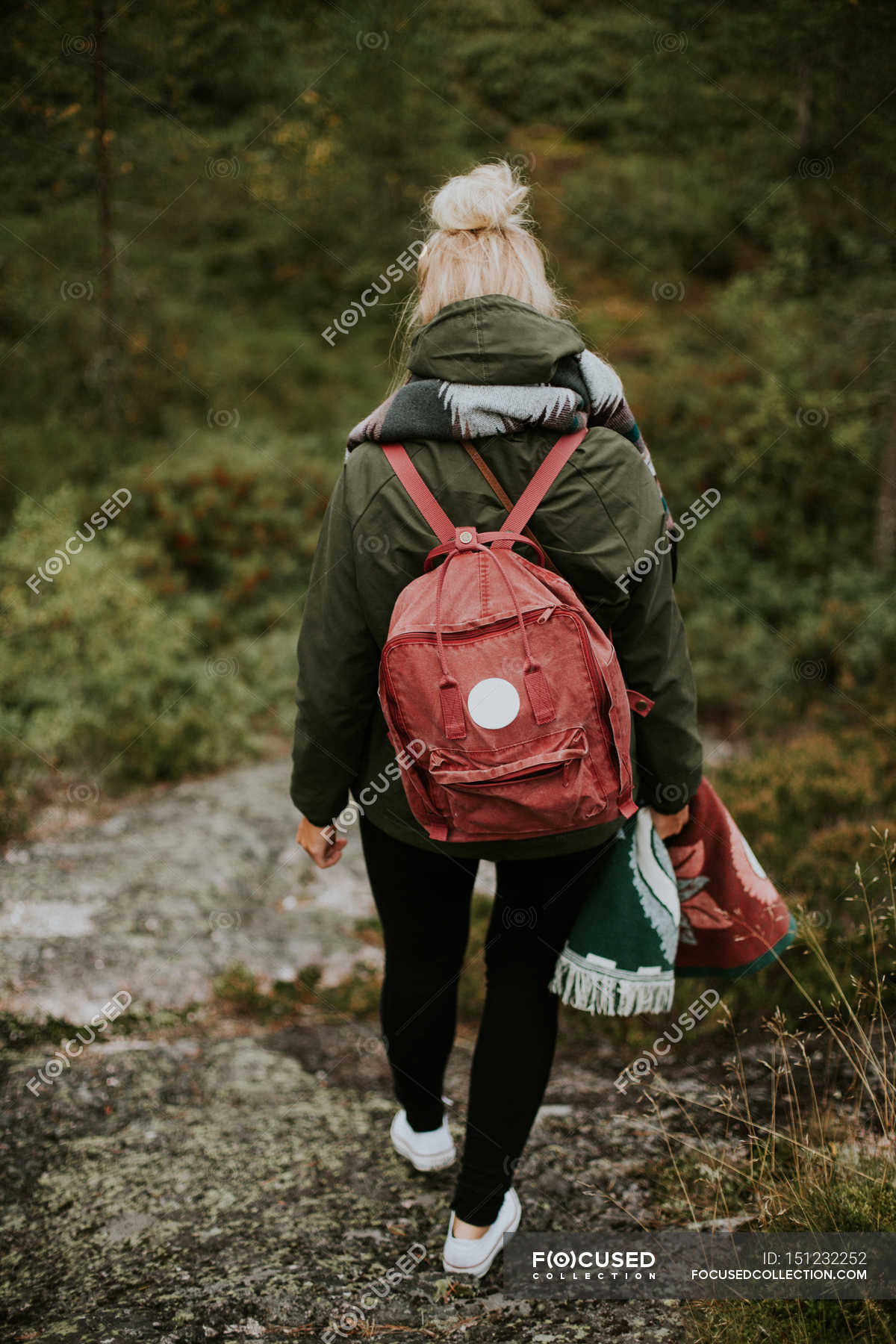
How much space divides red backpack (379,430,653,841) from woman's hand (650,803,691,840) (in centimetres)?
45

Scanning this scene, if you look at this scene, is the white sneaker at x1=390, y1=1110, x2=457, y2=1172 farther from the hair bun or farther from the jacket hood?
the hair bun

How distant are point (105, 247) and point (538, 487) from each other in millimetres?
7688

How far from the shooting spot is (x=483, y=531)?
1.84m

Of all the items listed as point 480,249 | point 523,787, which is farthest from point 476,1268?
point 480,249

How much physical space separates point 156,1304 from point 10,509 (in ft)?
21.1

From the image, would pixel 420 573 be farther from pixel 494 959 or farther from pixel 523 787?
pixel 494 959

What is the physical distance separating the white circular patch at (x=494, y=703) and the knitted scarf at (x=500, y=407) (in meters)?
0.51

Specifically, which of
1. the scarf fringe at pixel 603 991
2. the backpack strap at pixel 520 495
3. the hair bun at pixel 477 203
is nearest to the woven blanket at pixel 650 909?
the scarf fringe at pixel 603 991

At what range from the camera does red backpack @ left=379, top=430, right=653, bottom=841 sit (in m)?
1.72

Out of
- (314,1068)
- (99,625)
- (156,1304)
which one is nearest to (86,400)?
(99,625)

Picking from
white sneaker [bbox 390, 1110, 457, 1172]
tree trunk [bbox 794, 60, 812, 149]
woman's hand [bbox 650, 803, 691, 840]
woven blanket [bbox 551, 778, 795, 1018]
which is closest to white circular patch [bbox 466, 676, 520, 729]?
woven blanket [bbox 551, 778, 795, 1018]

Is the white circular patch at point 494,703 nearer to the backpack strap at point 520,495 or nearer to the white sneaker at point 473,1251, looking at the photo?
the backpack strap at point 520,495

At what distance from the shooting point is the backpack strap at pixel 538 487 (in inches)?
71.4

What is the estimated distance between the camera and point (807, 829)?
4.35 metres
